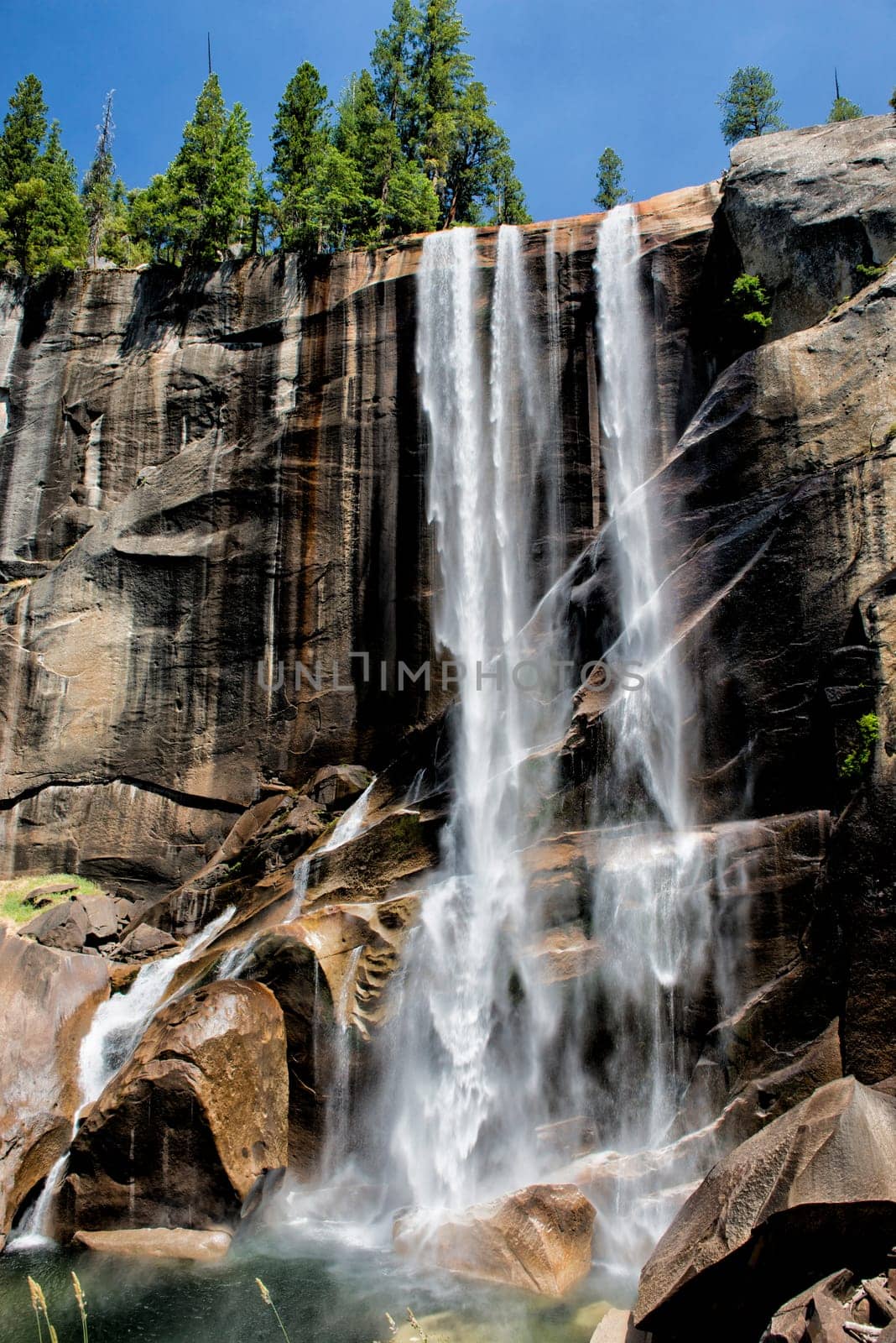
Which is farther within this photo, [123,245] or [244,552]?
[123,245]

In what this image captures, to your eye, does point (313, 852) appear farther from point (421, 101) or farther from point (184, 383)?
point (421, 101)

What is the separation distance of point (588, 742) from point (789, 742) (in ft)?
9.58

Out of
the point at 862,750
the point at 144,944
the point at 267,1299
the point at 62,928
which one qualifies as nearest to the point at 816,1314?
the point at 267,1299

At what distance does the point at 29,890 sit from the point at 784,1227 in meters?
18.7

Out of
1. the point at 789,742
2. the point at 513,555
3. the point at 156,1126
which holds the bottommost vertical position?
the point at 156,1126

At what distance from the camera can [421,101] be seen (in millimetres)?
35188

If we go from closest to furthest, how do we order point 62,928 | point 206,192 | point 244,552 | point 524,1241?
point 524,1241 → point 62,928 → point 244,552 → point 206,192

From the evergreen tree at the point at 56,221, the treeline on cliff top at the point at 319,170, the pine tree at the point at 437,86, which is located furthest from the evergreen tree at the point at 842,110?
the evergreen tree at the point at 56,221

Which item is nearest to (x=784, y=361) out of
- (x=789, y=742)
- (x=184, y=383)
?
(x=789, y=742)

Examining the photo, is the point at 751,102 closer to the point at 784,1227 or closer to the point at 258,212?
the point at 258,212

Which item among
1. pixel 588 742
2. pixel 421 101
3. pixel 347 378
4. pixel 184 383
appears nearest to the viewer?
pixel 588 742

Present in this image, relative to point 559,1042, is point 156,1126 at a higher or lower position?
lower

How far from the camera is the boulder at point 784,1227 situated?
733cm

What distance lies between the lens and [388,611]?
75.8 ft
